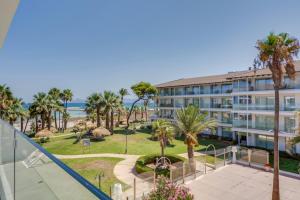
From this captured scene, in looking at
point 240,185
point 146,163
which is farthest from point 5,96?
point 240,185

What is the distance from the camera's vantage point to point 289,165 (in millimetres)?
21281

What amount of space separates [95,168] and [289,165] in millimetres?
20713

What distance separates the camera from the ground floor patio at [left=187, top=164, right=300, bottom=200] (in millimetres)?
14312

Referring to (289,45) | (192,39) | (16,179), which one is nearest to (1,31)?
(16,179)

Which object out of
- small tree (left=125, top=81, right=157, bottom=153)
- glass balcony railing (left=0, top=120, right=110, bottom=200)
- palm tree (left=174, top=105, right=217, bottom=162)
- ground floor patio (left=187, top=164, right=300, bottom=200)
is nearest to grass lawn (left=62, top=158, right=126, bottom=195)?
ground floor patio (left=187, top=164, right=300, bottom=200)

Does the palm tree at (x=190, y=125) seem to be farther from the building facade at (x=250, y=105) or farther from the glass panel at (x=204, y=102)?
the glass panel at (x=204, y=102)

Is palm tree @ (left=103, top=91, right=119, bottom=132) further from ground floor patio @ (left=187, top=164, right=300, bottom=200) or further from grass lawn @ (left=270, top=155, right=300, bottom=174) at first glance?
grass lawn @ (left=270, top=155, right=300, bottom=174)

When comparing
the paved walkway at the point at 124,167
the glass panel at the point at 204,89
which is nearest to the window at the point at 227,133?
the glass panel at the point at 204,89

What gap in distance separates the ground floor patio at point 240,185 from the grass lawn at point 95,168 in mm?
7590

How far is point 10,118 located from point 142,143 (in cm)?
2633

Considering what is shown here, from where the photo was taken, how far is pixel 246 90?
2966cm

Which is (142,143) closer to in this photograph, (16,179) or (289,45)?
(289,45)

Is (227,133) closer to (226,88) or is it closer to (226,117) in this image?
(226,117)

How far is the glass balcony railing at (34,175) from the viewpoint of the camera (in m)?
1.80
